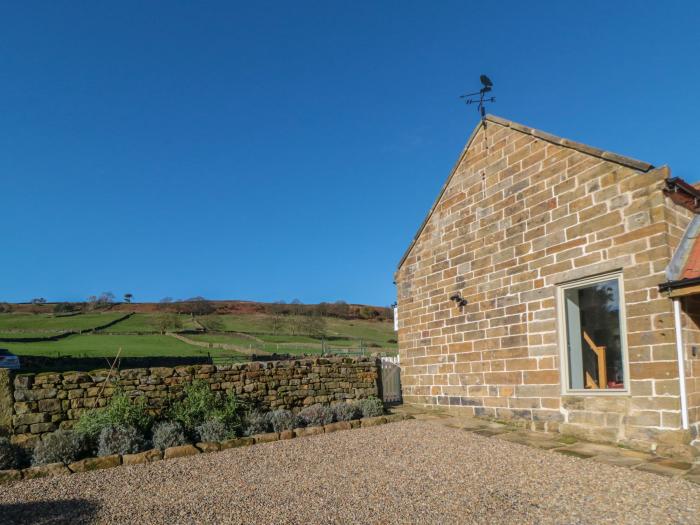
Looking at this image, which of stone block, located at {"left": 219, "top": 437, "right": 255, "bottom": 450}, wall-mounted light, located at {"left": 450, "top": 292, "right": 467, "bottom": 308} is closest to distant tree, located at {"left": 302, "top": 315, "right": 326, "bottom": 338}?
wall-mounted light, located at {"left": 450, "top": 292, "right": 467, "bottom": 308}

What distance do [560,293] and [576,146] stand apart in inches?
105

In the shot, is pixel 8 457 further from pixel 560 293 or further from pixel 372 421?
pixel 560 293

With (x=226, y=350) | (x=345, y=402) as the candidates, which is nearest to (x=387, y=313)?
(x=226, y=350)

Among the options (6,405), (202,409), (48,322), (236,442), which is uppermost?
(48,322)

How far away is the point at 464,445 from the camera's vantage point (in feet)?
26.8

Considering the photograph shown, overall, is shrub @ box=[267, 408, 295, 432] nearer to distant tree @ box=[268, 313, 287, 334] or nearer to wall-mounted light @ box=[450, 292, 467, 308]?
wall-mounted light @ box=[450, 292, 467, 308]

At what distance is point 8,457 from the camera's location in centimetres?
718

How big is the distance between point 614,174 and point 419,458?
5529 millimetres

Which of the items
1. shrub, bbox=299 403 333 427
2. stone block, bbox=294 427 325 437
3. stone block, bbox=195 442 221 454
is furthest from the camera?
shrub, bbox=299 403 333 427

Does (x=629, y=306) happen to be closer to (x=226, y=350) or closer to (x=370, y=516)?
(x=370, y=516)

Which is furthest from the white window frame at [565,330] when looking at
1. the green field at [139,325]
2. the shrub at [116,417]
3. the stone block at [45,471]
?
the green field at [139,325]

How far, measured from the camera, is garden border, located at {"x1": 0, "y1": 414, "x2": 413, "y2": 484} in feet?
22.4

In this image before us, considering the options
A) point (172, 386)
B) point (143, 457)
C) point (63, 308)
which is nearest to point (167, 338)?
point (63, 308)

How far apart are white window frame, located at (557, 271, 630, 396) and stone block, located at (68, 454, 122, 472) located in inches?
293
